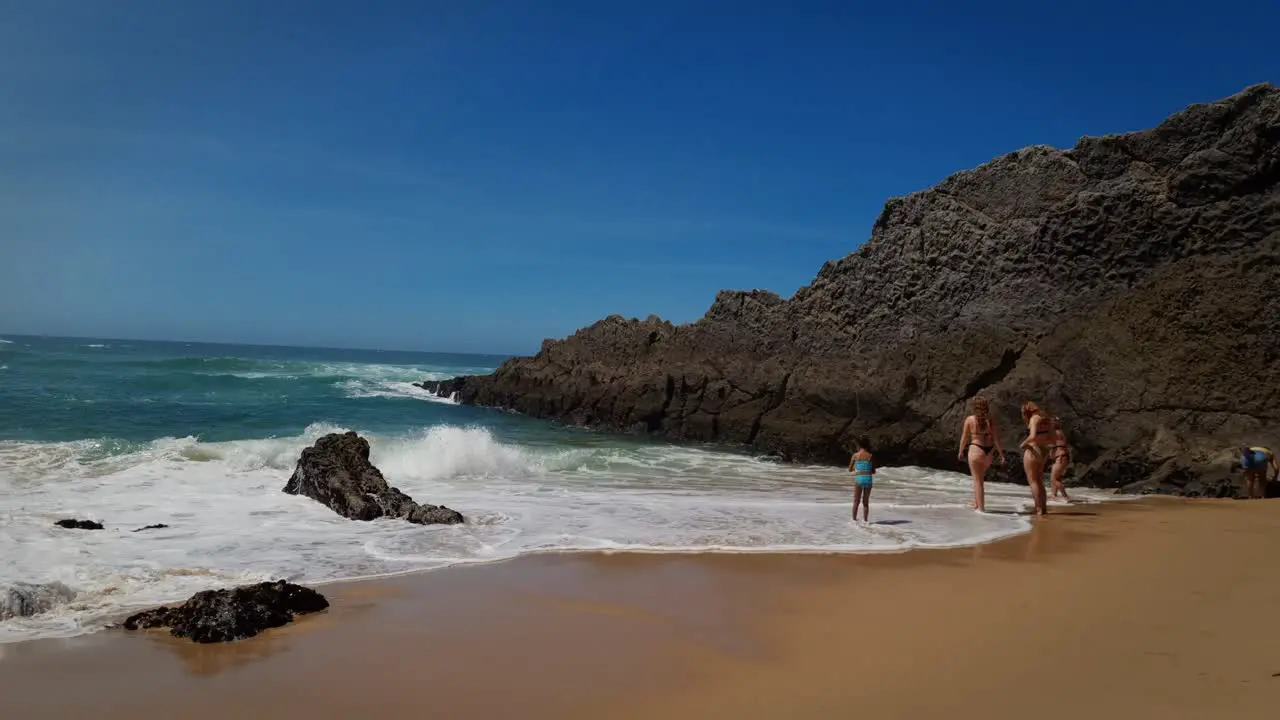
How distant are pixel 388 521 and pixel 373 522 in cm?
16

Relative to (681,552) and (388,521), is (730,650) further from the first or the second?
(388,521)

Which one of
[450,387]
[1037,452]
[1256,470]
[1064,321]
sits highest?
[1064,321]

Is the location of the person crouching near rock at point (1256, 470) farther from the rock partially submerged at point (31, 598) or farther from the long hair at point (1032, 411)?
the rock partially submerged at point (31, 598)

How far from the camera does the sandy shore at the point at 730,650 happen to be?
369 centimetres

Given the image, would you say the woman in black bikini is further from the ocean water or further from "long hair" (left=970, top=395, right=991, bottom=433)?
"long hair" (left=970, top=395, right=991, bottom=433)

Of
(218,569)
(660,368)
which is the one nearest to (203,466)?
(218,569)

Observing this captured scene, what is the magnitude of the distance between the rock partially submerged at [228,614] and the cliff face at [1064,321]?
11545mm

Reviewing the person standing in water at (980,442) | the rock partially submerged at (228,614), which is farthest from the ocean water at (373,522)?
the rock partially submerged at (228,614)

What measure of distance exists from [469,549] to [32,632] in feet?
10.7

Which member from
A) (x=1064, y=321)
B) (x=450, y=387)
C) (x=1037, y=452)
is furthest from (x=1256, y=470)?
(x=450, y=387)

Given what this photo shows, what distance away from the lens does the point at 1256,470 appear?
34.8 ft

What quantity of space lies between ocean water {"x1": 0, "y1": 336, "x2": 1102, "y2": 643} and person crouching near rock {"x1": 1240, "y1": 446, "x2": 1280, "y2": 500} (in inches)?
106

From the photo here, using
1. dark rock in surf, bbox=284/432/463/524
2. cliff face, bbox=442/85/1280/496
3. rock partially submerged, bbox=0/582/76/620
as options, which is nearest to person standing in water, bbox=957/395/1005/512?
cliff face, bbox=442/85/1280/496

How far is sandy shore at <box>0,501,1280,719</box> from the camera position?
3693 millimetres
